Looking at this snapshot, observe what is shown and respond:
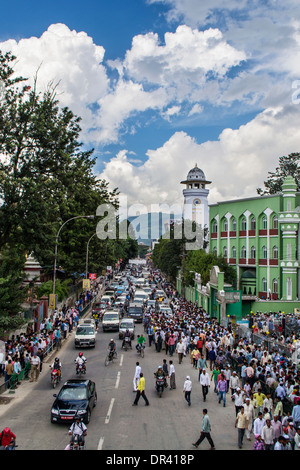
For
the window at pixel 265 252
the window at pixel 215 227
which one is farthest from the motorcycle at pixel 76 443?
the window at pixel 215 227

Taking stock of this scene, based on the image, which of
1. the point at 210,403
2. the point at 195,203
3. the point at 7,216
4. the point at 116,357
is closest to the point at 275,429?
the point at 210,403

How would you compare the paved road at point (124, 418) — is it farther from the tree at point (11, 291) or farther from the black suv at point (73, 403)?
the tree at point (11, 291)

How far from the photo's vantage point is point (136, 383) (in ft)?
56.2

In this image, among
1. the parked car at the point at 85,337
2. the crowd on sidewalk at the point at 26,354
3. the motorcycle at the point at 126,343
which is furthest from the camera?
the parked car at the point at 85,337

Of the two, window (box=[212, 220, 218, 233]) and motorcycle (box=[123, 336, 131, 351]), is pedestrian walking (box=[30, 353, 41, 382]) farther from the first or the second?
window (box=[212, 220, 218, 233])

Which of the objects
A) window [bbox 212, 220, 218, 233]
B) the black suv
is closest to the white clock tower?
window [bbox 212, 220, 218, 233]

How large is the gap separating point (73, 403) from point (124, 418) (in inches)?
72.3

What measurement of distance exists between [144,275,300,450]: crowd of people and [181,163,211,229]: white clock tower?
57.5 meters

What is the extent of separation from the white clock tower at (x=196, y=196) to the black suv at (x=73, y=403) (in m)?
73.4

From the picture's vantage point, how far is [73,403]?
1481 cm

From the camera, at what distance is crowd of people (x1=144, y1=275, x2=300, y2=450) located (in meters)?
11.8

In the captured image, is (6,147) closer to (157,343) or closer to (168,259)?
(157,343)

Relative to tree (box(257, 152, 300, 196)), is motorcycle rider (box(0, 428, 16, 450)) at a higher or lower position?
lower

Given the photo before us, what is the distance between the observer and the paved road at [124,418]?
42.7 ft
